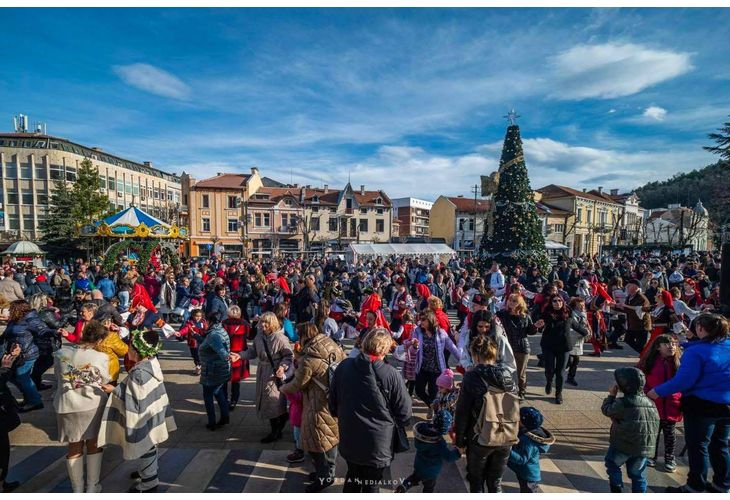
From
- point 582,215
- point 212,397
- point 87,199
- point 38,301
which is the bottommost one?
point 212,397

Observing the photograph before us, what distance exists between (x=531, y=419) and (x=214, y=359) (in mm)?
3800

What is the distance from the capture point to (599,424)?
16.8 feet

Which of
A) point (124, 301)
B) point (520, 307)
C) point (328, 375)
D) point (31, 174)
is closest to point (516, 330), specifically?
point (520, 307)

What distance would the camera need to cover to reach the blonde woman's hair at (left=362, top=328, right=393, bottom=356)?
9.53 ft

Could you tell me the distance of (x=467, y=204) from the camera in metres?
50.5

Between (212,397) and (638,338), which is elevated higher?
(638,338)

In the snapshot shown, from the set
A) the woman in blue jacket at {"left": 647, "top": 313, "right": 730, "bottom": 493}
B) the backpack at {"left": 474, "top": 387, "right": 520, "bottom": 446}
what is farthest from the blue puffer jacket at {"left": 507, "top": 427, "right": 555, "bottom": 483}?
the woman in blue jacket at {"left": 647, "top": 313, "right": 730, "bottom": 493}

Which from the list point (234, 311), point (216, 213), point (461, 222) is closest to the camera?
point (234, 311)

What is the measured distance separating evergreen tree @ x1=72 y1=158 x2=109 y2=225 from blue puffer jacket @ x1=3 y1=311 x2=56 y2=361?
28.4m

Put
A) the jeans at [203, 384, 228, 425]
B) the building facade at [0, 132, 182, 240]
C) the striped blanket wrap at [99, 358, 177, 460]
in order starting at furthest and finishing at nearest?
1. the building facade at [0, 132, 182, 240]
2. the jeans at [203, 384, 228, 425]
3. the striped blanket wrap at [99, 358, 177, 460]

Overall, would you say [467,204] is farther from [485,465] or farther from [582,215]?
[485,465]

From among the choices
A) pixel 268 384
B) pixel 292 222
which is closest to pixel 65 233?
pixel 292 222

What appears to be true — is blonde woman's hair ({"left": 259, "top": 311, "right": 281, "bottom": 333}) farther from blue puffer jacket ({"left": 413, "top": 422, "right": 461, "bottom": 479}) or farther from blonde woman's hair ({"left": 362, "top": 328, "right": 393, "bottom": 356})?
blue puffer jacket ({"left": 413, "top": 422, "right": 461, "bottom": 479})

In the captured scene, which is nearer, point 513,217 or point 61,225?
point 513,217
